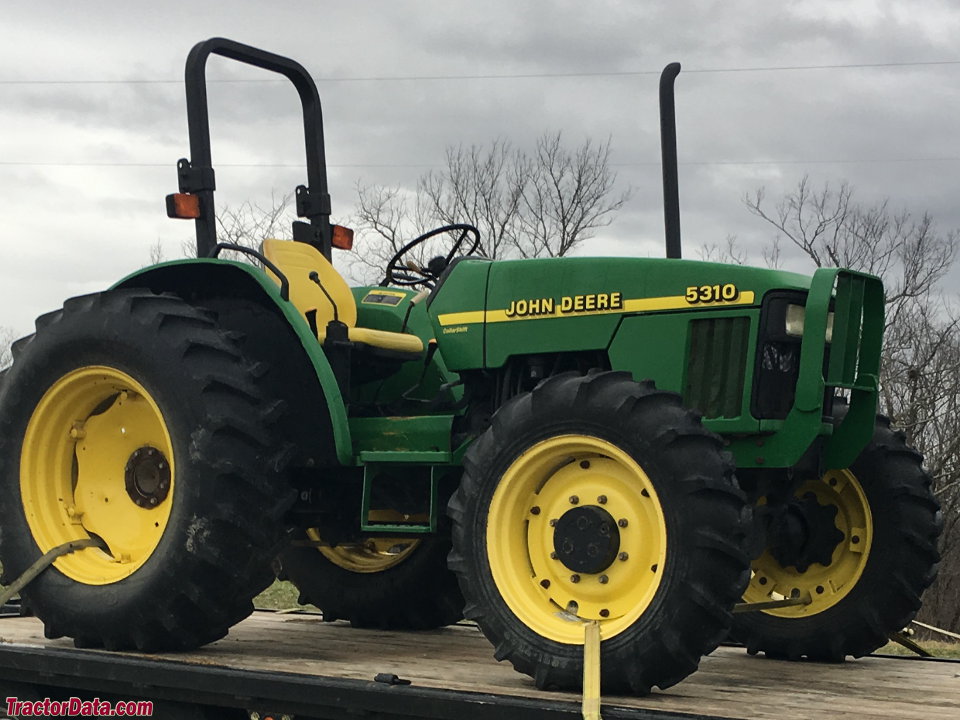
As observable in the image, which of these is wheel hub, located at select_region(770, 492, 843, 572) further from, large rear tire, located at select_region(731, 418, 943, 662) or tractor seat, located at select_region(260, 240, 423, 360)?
tractor seat, located at select_region(260, 240, 423, 360)

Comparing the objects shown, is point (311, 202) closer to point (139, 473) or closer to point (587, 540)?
point (139, 473)

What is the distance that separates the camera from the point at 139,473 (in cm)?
534

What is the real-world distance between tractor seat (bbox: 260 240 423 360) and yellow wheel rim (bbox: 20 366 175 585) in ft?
2.61

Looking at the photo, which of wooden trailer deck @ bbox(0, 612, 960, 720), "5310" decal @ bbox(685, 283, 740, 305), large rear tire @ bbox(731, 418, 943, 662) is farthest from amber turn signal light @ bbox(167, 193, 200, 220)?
large rear tire @ bbox(731, 418, 943, 662)

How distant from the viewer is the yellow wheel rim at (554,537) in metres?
4.25

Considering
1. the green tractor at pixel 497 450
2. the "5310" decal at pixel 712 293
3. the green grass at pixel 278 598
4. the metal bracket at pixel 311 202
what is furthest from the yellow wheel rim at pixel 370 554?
the green grass at pixel 278 598

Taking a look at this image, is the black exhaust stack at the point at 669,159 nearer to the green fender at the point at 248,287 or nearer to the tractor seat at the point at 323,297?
the tractor seat at the point at 323,297

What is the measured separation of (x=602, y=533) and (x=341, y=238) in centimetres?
268

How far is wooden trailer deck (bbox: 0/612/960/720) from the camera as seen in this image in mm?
3857

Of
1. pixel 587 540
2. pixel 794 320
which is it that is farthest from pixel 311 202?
pixel 587 540

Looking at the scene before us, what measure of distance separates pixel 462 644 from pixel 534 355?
1447mm

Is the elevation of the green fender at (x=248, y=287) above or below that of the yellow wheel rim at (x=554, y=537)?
above

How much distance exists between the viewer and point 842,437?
16.6 feet

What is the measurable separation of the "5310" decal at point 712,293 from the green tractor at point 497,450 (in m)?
0.01
